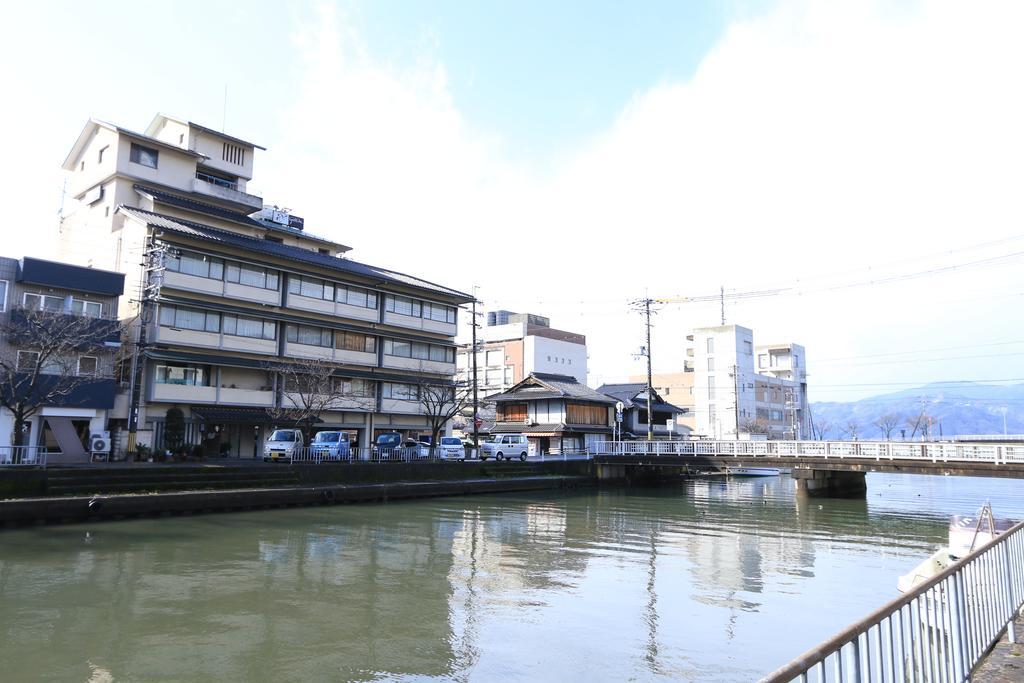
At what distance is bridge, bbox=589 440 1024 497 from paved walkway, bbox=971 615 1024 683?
30.0m

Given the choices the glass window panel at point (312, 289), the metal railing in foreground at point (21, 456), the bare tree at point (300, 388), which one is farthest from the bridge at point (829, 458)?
the metal railing in foreground at point (21, 456)

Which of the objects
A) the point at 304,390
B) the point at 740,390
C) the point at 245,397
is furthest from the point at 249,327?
the point at 740,390

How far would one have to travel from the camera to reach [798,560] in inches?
764

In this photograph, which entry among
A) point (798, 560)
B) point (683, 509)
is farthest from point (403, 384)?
point (798, 560)

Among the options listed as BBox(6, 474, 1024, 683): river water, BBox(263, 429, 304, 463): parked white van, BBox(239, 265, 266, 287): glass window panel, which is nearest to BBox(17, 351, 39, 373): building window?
BBox(263, 429, 304, 463): parked white van

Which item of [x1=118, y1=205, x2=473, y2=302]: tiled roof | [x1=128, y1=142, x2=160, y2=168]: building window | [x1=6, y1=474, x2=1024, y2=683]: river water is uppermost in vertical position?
[x1=128, y1=142, x2=160, y2=168]: building window

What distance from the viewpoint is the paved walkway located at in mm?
5824

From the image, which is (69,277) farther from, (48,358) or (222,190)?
(222,190)

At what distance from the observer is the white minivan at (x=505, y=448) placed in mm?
47656

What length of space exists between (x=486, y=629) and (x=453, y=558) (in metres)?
7.09

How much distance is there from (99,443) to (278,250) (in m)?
15.8

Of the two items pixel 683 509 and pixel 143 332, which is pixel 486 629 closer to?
pixel 683 509

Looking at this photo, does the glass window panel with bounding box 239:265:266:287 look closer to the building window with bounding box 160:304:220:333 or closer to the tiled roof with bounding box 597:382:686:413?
the building window with bounding box 160:304:220:333

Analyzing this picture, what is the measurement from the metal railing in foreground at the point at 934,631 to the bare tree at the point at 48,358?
2968 cm
